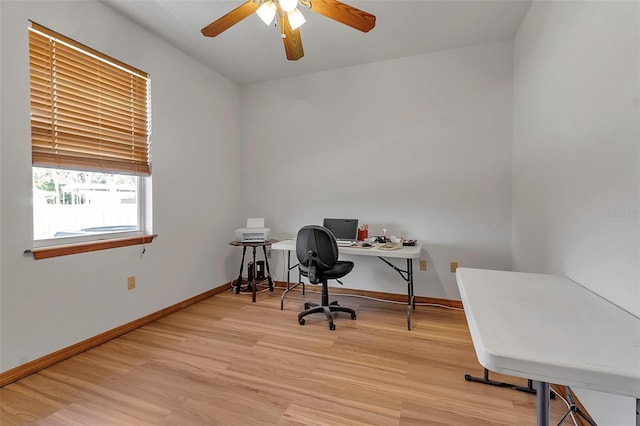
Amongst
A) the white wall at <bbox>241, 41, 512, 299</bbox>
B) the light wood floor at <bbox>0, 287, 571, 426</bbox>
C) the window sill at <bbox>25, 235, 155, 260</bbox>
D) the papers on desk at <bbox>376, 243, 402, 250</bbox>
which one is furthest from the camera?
the white wall at <bbox>241, 41, 512, 299</bbox>

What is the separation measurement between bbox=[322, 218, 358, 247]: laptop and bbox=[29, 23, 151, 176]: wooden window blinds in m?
1.87

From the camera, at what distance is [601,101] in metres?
1.30

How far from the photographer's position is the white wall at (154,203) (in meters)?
1.73

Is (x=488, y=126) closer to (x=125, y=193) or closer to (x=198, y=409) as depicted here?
(x=198, y=409)

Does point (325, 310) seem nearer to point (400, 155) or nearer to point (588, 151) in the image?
point (400, 155)

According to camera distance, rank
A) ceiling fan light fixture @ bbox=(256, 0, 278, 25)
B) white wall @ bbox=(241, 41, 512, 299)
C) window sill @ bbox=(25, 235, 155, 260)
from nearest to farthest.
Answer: ceiling fan light fixture @ bbox=(256, 0, 278, 25), window sill @ bbox=(25, 235, 155, 260), white wall @ bbox=(241, 41, 512, 299)

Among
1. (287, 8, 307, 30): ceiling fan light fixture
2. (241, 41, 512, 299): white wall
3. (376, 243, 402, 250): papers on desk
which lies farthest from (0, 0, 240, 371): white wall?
(376, 243, 402, 250): papers on desk

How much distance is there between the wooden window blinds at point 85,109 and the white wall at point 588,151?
289cm

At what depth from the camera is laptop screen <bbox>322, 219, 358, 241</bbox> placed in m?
3.03

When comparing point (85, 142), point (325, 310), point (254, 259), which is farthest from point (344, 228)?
point (85, 142)

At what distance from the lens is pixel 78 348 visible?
81.2 inches

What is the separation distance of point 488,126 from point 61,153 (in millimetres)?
3573

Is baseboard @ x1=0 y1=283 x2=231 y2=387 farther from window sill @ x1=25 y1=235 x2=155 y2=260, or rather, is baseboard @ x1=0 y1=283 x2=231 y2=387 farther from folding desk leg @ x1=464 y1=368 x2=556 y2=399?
folding desk leg @ x1=464 y1=368 x2=556 y2=399

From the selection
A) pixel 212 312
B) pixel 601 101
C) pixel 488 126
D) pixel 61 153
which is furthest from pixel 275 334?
pixel 488 126
